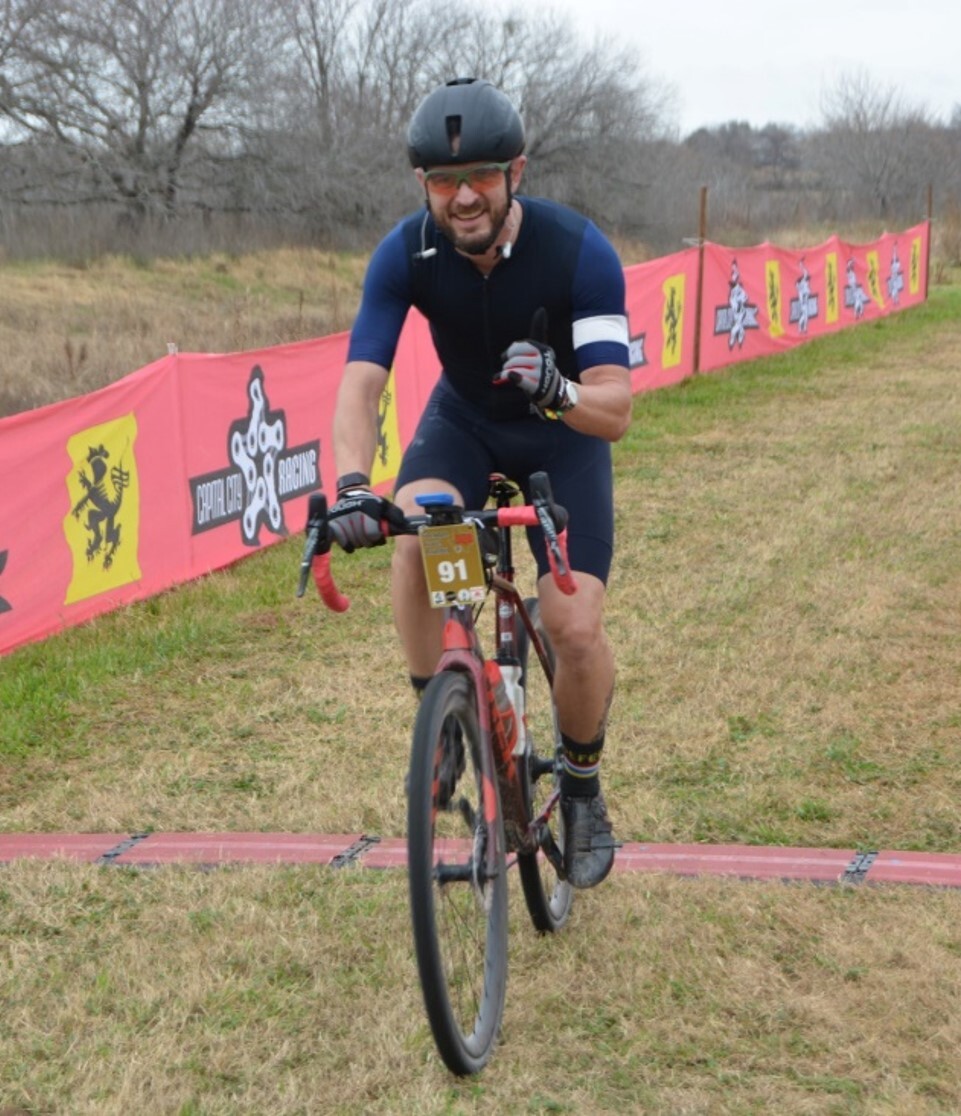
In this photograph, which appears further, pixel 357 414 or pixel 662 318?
pixel 662 318

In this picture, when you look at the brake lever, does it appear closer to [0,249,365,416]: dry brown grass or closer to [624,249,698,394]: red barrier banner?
[0,249,365,416]: dry brown grass

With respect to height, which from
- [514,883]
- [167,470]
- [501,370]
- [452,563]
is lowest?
[514,883]

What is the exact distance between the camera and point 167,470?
8.73 meters

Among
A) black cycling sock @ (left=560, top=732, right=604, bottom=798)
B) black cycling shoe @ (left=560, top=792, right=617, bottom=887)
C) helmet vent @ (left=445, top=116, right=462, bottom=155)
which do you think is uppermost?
helmet vent @ (left=445, top=116, right=462, bottom=155)

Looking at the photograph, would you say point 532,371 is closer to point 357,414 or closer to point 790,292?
point 357,414

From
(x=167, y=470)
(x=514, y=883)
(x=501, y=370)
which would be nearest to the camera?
(x=501, y=370)

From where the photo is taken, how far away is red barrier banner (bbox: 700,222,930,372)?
1873 centimetres

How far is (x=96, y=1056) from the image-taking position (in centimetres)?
368

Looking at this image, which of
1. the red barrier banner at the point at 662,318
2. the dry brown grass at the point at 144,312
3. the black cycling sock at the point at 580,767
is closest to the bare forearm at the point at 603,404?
the black cycling sock at the point at 580,767

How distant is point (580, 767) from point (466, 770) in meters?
0.83

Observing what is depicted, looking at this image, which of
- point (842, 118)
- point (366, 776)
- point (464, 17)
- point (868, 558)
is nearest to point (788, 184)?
point (842, 118)

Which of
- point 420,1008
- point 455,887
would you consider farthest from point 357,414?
point 420,1008

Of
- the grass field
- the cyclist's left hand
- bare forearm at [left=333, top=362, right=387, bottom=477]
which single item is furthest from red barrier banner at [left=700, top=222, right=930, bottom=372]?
the cyclist's left hand

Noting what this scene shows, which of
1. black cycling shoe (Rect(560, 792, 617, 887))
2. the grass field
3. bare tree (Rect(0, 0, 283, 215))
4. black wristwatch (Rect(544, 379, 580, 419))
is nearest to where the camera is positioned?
black wristwatch (Rect(544, 379, 580, 419))
